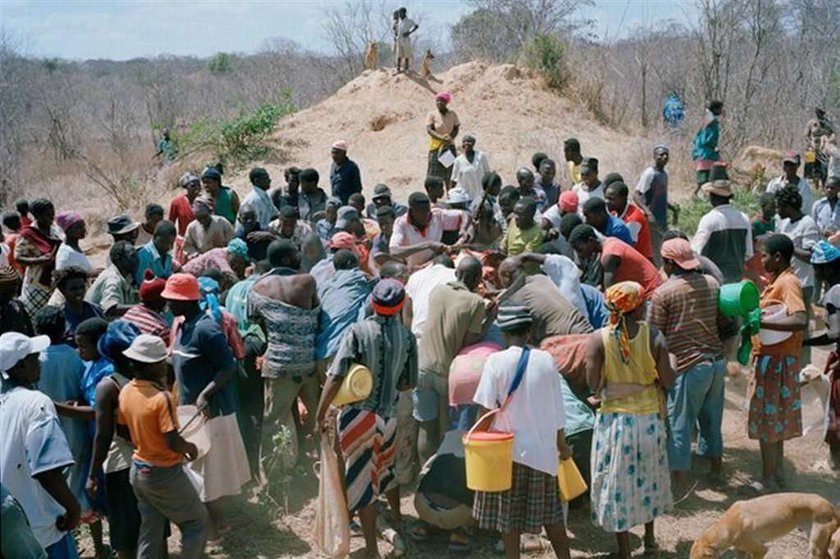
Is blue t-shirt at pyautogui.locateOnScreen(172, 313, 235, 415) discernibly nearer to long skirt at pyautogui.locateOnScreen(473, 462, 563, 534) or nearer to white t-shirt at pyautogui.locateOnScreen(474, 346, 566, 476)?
white t-shirt at pyautogui.locateOnScreen(474, 346, 566, 476)

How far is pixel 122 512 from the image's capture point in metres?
5.04

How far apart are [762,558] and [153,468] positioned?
3171 mm

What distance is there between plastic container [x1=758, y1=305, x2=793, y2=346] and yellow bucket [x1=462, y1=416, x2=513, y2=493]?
2224mm

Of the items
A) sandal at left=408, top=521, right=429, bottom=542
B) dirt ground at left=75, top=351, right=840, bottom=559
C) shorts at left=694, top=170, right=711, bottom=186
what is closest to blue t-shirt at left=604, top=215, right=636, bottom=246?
dirt ground at left=75, top=351, right=840, bottom=559

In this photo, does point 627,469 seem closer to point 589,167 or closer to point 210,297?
point 210,297

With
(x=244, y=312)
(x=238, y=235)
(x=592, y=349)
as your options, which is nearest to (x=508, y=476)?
(x=592, y=349)

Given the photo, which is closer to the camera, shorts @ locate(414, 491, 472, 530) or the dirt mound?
shorts @ locate(414, 491, 472, 530)

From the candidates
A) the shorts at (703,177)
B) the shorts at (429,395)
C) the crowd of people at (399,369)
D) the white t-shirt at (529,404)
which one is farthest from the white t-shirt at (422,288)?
the shorts at (703,177)

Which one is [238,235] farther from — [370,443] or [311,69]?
[311,69]

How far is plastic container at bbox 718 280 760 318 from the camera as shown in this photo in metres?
5.68

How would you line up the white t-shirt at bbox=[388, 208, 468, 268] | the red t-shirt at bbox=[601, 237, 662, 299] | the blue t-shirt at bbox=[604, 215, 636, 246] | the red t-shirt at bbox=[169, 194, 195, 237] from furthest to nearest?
the red t-shirt at bbox=[169, 194, 195, 237] → the white t-shirt at bbox=[388, 208, 468, 268] → the blue t-shirt at bbox=[604, 215, 636, 246] → the red t-shirt at bbox=[601, 237, 662, 299]

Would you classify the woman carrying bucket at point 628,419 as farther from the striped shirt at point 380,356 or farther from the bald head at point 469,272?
the bald head at point 469,272

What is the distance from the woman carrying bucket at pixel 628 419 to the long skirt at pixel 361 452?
4.00 ft

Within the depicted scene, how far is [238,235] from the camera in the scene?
27.2ft
